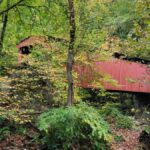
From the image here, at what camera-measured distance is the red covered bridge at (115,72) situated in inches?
586

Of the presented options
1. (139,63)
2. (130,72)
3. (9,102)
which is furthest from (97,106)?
(9,102)

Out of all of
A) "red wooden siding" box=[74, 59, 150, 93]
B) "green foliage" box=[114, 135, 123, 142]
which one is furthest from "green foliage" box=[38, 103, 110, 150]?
"red wooden siding" box=[74, 59, 150, 93]

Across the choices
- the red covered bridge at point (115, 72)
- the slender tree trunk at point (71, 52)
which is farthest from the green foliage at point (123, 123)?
the slender tree trunk at point (71, 52)

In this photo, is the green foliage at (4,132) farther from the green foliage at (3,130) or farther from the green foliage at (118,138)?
the green foliage at (118,138)

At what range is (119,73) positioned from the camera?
19.1 metres

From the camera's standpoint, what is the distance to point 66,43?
12.2 metres

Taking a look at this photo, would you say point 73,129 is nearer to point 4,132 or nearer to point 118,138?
point 4,132

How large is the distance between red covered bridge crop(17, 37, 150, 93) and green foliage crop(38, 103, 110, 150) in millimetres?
3605

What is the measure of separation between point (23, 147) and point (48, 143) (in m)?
0.80

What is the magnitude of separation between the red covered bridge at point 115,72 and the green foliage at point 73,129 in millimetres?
3605

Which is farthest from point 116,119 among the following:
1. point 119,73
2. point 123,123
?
point 119,73

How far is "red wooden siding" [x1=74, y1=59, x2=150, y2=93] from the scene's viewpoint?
15.7m

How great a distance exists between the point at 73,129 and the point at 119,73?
978 centimetres

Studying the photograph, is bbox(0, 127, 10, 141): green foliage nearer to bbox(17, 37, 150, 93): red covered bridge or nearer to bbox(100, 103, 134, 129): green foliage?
bbox(17, 37, 150, 93): red covered bridge
